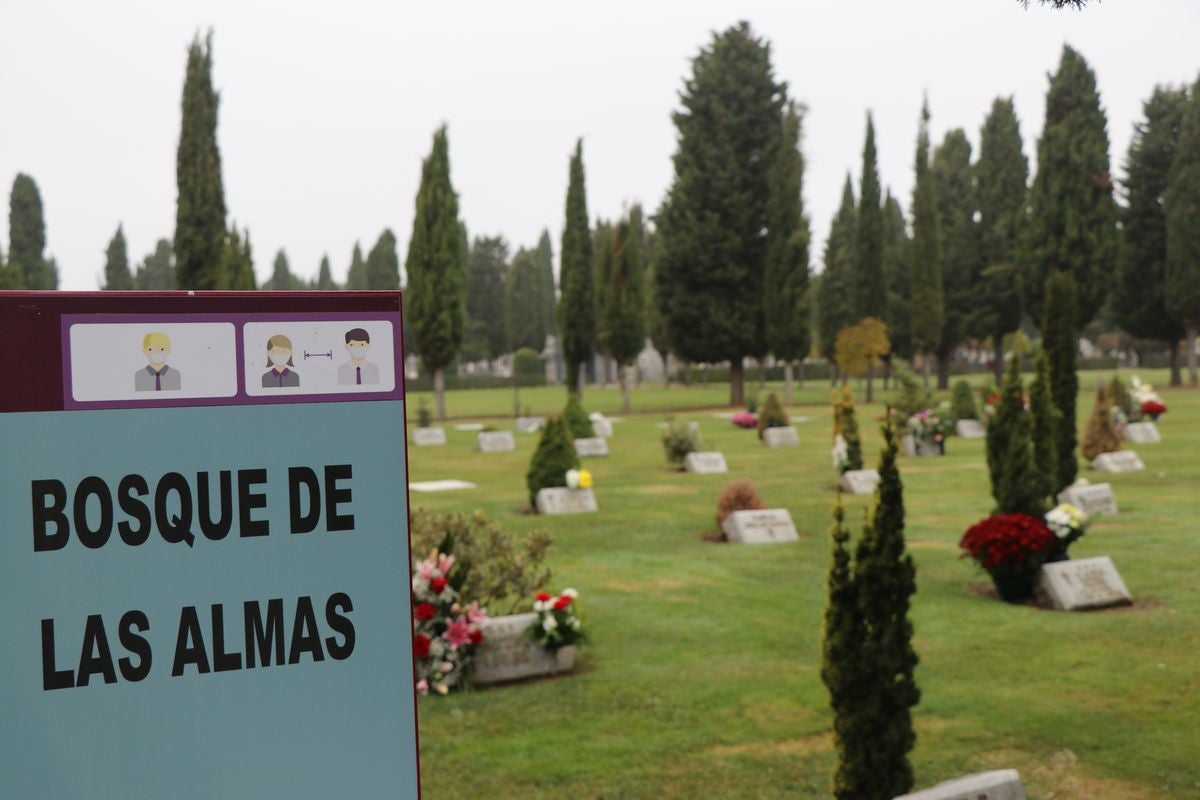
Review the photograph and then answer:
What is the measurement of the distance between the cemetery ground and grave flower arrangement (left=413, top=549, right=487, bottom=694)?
176 mm

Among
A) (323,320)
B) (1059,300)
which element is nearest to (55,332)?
(323,320)

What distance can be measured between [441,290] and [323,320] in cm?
3515

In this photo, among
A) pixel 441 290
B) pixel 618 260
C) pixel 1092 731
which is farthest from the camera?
pixel 618 260

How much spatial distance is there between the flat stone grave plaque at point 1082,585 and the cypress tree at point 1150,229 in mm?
37850

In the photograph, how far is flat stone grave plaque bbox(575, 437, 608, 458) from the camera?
25.9 metres

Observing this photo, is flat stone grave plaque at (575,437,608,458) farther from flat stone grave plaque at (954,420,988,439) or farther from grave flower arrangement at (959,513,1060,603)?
grave flower arrangement at (959,513,1060,603)

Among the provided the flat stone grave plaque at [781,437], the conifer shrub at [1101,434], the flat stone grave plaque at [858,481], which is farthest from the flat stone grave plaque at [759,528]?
the flat stone grave plaque at [781,437]

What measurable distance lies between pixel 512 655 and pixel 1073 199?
39383 millimetres

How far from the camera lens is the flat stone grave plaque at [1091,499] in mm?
15641

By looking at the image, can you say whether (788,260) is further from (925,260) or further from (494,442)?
(494,442)

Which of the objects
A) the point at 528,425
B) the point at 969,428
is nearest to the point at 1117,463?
the point at 969,428

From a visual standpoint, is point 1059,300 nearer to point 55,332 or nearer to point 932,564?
point 932,564

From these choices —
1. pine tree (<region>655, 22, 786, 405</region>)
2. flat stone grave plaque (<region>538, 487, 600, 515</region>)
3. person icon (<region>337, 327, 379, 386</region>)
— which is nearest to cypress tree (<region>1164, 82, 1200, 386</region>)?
pine tree (<region>655, 22, 786, 405</region>)

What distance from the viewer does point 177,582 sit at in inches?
89.8
